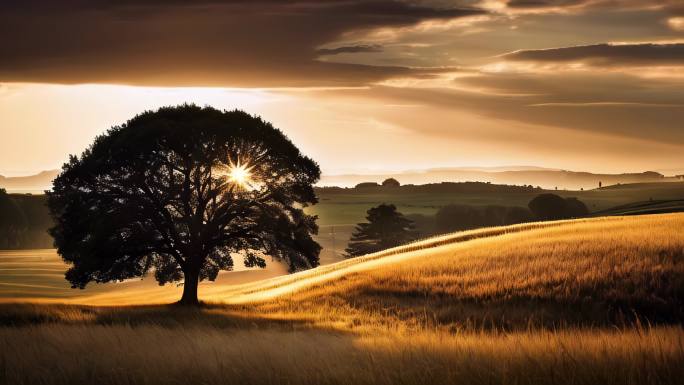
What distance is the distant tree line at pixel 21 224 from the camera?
140 meters

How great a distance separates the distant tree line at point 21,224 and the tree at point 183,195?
10514 centimetres

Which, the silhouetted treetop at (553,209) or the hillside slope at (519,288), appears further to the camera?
the silhouetted treetop at (553,209)

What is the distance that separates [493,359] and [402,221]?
105377 millimetres

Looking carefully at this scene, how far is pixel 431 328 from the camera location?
16406 millimetres

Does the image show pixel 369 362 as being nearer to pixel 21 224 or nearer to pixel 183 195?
pixel 183 195

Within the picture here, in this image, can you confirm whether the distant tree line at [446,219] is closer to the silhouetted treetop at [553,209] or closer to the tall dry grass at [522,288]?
the silhouetted treetop at [553,209]

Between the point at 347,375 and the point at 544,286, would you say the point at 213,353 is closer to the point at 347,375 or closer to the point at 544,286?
the point at 347,375

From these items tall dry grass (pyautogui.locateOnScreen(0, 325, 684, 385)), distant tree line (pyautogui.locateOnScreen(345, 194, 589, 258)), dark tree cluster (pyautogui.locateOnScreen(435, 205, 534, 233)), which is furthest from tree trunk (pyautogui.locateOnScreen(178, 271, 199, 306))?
dark tree cluster (pyautogui.locateOnScreen(435, 205, 534, 233))

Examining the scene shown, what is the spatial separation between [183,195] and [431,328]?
77.5 ft

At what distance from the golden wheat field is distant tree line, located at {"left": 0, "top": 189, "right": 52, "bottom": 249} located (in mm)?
106353

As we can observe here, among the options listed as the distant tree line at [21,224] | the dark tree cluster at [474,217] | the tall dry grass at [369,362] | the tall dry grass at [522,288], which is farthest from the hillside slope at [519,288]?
the distant tree line at [21,224]

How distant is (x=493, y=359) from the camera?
794 centimetres

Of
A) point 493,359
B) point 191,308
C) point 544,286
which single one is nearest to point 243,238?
point 191,308

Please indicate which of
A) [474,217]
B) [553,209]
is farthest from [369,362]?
[474,217]
